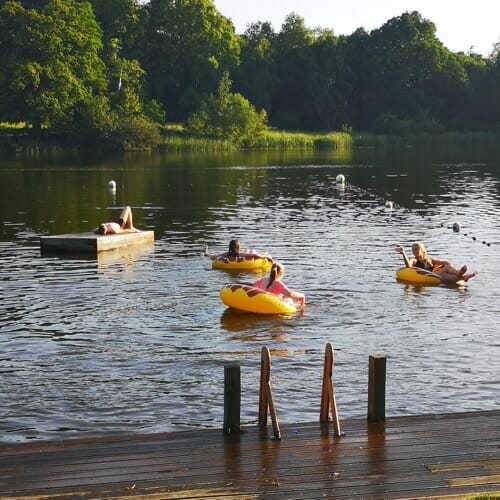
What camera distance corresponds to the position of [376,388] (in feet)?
39.7

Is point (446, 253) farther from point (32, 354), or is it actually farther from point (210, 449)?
point (210, 449)

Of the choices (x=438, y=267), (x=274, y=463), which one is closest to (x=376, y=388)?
(x=274, y=463)

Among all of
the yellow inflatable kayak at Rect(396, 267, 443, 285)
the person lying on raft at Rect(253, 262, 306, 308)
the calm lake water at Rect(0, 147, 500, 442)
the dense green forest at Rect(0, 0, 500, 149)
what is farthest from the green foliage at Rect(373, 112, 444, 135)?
the person lying on raft at Rect(253, 262, 306, 308)

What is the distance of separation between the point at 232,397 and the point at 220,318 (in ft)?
30.7

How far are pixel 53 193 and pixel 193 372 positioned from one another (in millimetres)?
35827

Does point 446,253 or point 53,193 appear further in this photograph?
point 53,193

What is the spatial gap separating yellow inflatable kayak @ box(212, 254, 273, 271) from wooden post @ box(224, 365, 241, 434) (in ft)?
49.7

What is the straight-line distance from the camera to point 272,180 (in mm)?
60000

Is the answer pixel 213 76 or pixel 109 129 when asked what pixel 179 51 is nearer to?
pixel 213 76

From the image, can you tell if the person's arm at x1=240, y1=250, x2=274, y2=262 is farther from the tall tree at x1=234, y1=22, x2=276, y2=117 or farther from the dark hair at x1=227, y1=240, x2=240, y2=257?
the tall tree at x1=234, y1=22, x2=276, y2=117

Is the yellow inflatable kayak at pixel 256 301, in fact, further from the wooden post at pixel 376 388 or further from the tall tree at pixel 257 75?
the tall tree at pixel 257 75

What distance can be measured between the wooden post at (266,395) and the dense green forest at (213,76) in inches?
3427

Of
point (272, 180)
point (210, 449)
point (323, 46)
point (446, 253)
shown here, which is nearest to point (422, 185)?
point (272, 180)

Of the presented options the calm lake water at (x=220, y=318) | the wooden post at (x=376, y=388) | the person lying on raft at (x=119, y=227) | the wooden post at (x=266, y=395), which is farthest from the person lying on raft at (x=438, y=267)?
the wooden post at (x=266, y=395)
